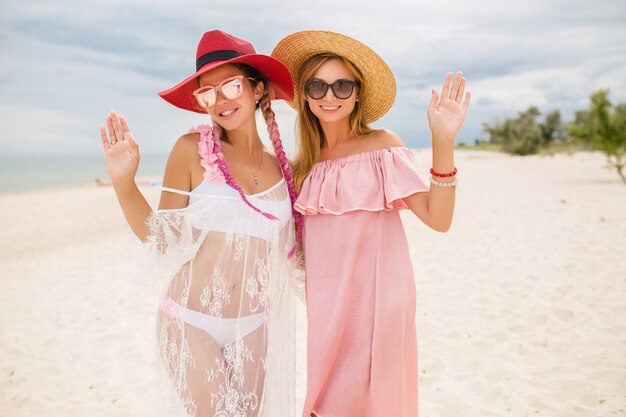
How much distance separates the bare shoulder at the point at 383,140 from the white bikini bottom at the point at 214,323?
114 centimetres

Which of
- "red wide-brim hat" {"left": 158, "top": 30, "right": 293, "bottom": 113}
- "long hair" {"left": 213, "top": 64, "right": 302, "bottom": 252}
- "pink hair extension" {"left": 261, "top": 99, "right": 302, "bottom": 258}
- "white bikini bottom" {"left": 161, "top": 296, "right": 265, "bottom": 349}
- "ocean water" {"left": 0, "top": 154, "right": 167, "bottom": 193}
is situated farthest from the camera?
"ocean water" {"left": 0, "top": 154, "right": 167, "bottom": 193}

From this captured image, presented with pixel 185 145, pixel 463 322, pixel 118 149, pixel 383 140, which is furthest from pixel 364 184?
pixel 463 322

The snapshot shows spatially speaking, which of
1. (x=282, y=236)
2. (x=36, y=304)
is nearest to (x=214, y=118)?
(x=282, y=236)

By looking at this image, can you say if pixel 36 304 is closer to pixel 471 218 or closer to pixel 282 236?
pixel 282 236

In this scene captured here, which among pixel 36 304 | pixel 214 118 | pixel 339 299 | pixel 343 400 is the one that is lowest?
pixel 36 304

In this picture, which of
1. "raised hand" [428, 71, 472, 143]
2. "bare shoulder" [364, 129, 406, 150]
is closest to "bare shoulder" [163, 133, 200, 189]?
"bare shoulder" [364, 129, 406, 150]

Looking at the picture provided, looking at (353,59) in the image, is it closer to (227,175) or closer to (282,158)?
(282,158)

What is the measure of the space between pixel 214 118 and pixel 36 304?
6571mm

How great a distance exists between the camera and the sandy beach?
419 centimetres

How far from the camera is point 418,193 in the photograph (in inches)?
97.4

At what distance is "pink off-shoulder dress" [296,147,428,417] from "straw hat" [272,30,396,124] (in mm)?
502

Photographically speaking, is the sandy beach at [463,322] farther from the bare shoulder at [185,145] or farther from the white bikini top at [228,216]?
the bare shoulder at [185,145]

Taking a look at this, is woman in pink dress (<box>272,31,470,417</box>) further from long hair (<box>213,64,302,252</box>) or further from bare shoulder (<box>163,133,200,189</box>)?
bare shoulder (<box>163,133,200,189</box>)

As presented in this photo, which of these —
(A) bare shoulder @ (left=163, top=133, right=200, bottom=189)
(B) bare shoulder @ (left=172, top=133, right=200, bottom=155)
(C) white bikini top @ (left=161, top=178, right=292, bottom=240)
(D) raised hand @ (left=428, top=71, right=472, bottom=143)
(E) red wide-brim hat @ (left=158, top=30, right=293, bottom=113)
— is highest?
(E) red wide-brim hat @ (left=158, top=30, right=293, bottom=113)
